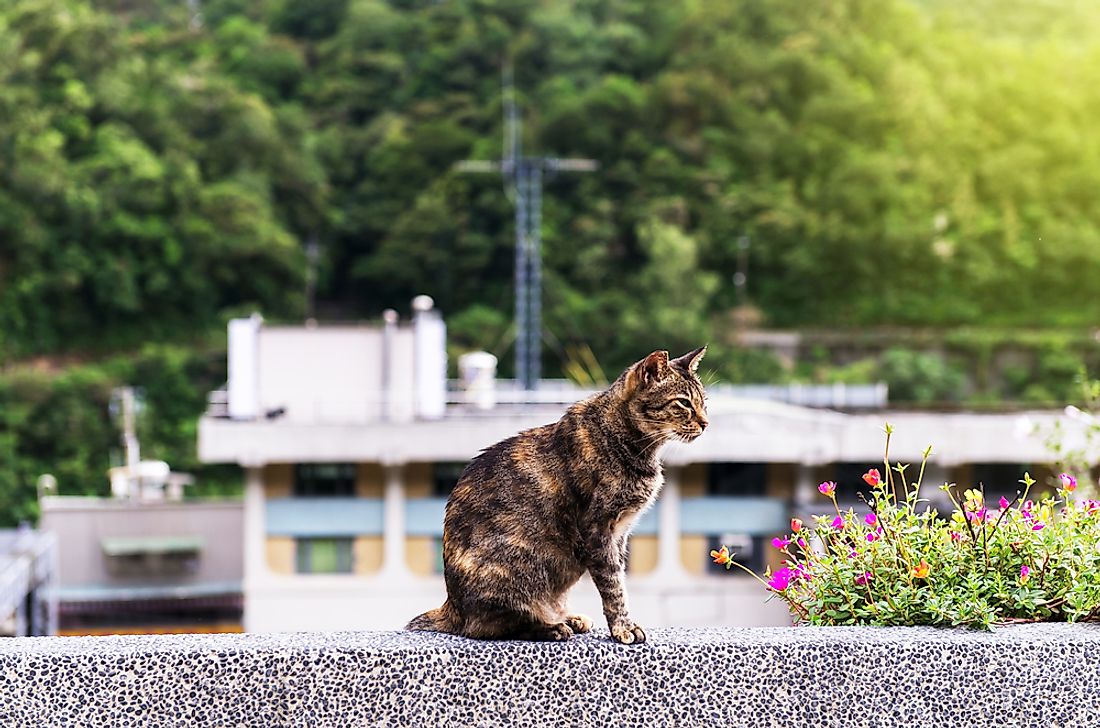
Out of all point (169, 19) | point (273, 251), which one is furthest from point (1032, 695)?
point (169, 19)

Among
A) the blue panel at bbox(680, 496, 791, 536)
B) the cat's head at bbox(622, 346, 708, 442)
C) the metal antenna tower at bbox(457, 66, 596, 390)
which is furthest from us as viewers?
the metal antenna tower at bbox(457, 66, 596, 390)

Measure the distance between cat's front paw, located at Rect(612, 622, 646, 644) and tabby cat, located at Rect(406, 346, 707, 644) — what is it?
47mm

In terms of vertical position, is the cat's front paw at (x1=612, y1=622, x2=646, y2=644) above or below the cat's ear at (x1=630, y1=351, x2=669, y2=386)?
below

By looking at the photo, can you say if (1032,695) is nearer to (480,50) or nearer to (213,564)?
(213,564)

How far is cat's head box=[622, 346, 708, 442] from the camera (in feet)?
6.77

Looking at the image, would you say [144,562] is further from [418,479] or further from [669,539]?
[669,539]

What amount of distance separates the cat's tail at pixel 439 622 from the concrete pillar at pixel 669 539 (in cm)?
1122

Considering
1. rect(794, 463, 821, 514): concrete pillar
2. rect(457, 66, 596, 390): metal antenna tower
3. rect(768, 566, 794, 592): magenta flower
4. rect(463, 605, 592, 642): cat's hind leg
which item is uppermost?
rect(457, 66, 596, 390): metal antenna tower

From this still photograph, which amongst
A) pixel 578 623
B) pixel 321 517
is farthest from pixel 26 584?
pixel 578 623

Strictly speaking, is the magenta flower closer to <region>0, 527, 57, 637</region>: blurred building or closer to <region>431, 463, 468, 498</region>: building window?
<region>0, 527, 57, 637</region>: blurred building

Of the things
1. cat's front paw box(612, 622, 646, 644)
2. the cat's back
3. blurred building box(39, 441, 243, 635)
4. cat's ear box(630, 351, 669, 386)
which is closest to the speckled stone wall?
cat's front paw box(612, 622, 646, 644)

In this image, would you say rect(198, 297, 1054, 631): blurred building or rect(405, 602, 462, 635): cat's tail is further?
rect(198, 297, 1054, 631): blurred building

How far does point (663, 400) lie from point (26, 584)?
407 inches

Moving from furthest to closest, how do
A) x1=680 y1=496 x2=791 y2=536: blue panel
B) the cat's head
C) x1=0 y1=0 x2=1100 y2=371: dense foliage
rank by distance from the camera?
1. x1=0 y1=0 x2=1100 y2=371: dense foliage
2. x1=680 y1=496 x2=791 y2=536: blue panel
3. the cat's head
